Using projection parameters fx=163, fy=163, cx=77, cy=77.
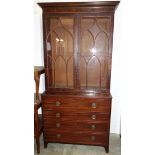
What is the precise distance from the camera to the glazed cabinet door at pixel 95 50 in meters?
2.08

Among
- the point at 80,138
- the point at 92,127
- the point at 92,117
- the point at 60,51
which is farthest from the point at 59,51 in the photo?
the point at 80,138

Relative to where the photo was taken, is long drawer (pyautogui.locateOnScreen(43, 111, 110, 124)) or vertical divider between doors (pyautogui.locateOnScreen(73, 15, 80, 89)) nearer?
vertical divider between doors (pyautogui.locateOnScreen(73, 15, 80, 89))

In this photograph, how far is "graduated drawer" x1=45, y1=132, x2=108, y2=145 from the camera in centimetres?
226

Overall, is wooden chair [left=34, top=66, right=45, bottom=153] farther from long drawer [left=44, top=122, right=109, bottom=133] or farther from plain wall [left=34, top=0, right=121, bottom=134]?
plain wall [left=34, top=0, right=121, bottom=134]

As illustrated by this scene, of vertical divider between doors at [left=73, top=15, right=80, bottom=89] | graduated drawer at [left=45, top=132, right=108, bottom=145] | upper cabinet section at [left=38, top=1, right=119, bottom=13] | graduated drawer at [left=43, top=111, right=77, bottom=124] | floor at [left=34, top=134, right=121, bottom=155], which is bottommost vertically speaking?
floor at [left=34, top=134, right=121, bottom=155]

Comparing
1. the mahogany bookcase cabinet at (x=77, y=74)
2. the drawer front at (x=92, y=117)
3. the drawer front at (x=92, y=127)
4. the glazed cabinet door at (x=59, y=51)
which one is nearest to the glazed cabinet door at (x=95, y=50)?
the mahogany bookcase cabinet at (x=77, y=74)

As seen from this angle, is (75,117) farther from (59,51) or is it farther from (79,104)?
(59,51)

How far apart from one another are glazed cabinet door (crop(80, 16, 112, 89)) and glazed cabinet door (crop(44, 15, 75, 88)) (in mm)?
149

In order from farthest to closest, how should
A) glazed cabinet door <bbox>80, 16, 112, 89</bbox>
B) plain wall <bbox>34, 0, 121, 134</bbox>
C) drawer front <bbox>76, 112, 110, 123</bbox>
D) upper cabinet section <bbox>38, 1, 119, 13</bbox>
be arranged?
plain wall <bbox>34, 0, 121, 134</bbox> → drawer front <bbox>76, 112, 110, 123</bbox> → glazed cabinet door <bbox>80, 16, 112, 89</bbox> → upper cabinet section <bbox>38, 1, 119, 13</bbox>

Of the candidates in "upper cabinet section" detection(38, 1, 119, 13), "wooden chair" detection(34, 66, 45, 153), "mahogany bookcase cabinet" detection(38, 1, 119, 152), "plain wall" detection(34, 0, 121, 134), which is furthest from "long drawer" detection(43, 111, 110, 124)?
"upper cabinet section" detection(38, 1, 119, 13)

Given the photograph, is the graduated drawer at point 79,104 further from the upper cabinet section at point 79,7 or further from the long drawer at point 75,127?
the upper cabinet section at point 79,7

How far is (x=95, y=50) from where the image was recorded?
216cm

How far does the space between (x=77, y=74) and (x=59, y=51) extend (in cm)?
40

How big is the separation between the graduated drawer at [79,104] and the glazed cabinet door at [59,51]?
0.21 meters
